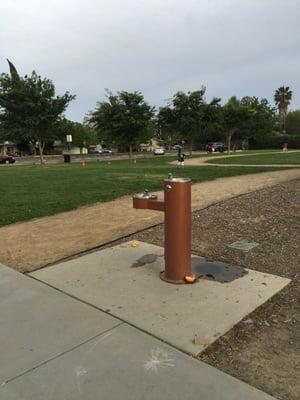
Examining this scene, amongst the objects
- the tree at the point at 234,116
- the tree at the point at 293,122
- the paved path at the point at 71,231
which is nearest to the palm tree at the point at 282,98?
the tree at the point at 293,122

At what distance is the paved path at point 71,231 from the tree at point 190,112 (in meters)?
28.3

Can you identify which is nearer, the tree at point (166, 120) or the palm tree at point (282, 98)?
the tree at point (166, 120)

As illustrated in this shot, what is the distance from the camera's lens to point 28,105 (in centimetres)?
2538

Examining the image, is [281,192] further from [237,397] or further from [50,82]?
[50,82]

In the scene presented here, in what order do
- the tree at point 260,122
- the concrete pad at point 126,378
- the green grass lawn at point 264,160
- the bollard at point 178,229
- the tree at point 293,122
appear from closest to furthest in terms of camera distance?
the concrete pad at point 126,378 → the bollard at point 178,229 → the green grass lawn at point 264,160 → the tree at point 260,122 → the tree at point 293,122

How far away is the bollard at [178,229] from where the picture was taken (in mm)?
4125

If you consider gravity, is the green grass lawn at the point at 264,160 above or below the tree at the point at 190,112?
below

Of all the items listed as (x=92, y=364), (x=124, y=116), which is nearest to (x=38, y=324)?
(x=92, y=364)

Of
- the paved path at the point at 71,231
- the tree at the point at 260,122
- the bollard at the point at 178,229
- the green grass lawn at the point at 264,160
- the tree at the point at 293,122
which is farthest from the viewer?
the tree at the point at 293,122

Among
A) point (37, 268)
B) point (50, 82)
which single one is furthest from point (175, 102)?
point (37, 268)

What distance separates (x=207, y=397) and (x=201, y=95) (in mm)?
36056

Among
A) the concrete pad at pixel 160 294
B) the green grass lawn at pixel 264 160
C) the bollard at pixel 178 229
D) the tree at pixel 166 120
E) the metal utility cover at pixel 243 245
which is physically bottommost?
the green grass lawn at pixel 264 160

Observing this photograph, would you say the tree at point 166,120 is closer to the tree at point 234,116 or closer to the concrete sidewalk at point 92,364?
the tree at point 234,116

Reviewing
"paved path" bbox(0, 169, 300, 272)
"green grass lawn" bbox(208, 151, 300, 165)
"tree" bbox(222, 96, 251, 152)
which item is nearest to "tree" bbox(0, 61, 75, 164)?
"green grass lawn" bbox(208, 151, 300, 165)
